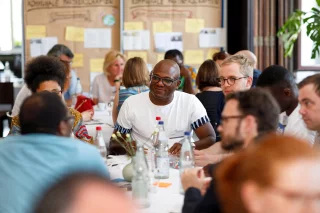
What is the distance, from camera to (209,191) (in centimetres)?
215

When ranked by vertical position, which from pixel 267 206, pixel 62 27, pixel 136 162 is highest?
pixel 62 27

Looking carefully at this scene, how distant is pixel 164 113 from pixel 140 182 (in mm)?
1465

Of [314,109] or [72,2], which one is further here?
[72,2]

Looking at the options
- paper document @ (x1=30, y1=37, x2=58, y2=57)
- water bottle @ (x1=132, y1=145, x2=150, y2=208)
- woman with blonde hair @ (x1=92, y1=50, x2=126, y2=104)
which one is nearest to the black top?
water bottle @ (x1=132, y1=145, x2=150, y2=208)

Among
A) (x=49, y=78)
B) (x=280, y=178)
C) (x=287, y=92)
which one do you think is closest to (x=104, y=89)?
(x=49, y=78)

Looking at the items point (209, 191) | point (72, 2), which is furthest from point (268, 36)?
point (209, 191)

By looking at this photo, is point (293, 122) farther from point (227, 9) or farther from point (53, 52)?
point (227, 9)

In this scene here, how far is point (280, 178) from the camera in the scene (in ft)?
4.33

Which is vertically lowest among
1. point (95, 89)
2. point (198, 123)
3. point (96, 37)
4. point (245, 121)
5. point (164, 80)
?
point (198, 123)

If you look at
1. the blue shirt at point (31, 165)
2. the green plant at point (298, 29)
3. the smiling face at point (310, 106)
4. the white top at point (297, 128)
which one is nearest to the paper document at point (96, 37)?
the green plant at point (298, 29)

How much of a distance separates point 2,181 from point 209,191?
840 mm

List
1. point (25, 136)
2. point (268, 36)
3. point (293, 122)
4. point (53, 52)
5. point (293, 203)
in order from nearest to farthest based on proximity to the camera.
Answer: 1. point (293, 203)
2. point (25, 136)
3. point (293, 122)
4. point (53, 52)
5. point (268, 36)

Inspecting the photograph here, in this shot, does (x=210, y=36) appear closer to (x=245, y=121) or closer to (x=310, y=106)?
(x=310, y=106)

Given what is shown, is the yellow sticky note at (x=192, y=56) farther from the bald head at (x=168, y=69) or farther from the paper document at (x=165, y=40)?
the bald head at (x=168, y=69)
